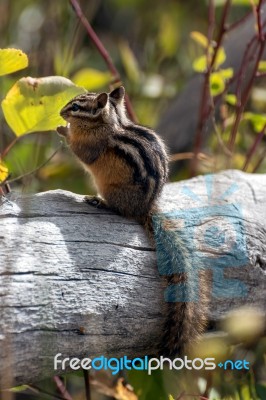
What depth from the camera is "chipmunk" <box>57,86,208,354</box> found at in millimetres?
2570

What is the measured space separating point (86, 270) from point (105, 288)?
7 cm

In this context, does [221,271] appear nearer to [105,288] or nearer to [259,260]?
[259,260]

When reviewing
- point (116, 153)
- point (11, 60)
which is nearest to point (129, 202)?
point (116, 153)

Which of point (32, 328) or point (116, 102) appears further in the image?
point (116, 102)

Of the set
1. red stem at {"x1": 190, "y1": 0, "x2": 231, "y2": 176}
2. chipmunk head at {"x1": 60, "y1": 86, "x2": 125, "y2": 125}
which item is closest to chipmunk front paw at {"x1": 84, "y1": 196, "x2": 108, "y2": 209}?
chipmunk head at {"x1": 60, "y1": 86, "x2": 125, "y2": 125}

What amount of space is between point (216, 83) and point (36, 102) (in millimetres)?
1105

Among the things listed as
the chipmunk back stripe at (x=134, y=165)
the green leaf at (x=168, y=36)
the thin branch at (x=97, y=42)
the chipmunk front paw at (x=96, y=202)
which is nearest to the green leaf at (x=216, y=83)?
the thin branch at (x=97, y=42)

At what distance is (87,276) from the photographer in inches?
82.9

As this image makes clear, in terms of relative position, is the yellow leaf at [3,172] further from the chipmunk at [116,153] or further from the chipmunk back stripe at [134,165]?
the chipmunk back stripe at [134,165]

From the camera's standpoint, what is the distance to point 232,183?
9.49 ft

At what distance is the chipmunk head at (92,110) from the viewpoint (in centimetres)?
281

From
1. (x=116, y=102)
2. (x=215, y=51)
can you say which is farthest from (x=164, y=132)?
(x=116, y=102)

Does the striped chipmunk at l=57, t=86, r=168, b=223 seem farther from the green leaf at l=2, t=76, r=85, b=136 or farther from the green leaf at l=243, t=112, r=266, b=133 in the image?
the green leaf at l=243, t=112, r=266, b=133

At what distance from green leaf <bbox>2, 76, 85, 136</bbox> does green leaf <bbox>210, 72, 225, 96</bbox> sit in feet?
3.09
